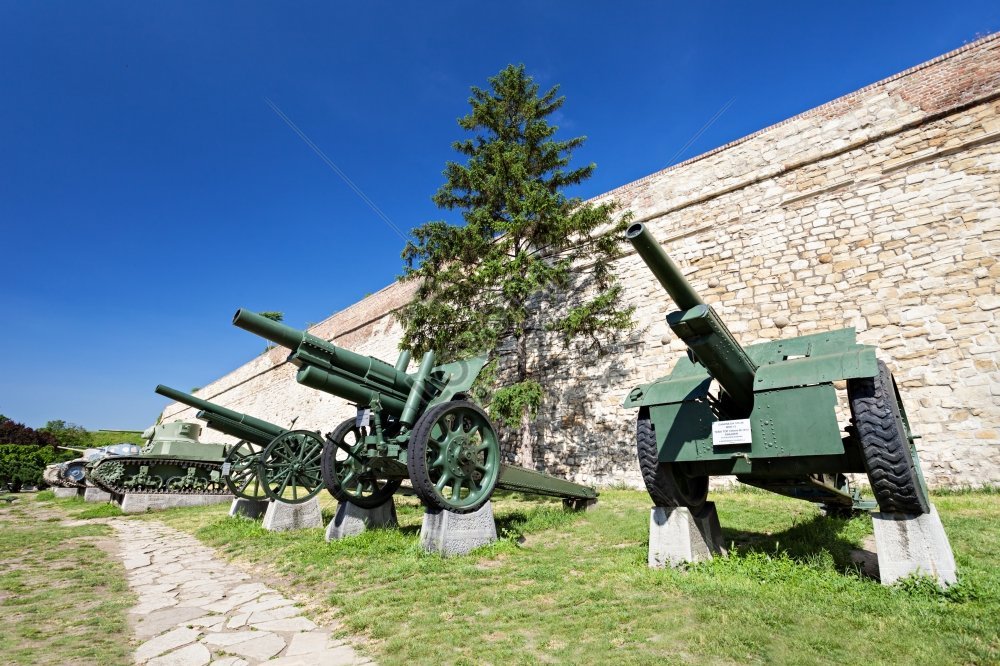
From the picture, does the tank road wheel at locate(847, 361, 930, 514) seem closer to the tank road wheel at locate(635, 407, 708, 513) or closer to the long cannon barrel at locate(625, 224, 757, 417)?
the long cannon barrel at locate(625, 224, 757, 417)

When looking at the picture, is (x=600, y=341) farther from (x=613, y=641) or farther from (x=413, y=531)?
(x=613, y=641)

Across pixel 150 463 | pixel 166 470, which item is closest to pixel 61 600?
pixel 150 463

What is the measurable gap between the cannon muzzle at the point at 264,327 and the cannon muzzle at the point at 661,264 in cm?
364

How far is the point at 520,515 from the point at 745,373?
167 inches

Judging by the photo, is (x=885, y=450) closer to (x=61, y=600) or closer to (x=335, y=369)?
(x=335, y=369)

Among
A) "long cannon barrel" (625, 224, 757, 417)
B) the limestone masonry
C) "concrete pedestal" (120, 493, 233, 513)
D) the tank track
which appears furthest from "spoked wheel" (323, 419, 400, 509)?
"concrete pedestal" (120, 493, 233, 513)

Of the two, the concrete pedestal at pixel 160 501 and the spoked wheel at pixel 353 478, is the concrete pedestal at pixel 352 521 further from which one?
the concrete pedestal at pixel 160 501

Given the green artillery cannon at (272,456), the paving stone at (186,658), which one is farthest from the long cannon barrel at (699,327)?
the green artillery cannon at (272,456)

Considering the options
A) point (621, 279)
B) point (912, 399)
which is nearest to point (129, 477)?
point (621, 279)

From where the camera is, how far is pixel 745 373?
137 inches

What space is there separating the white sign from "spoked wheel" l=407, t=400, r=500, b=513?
2.67 meters

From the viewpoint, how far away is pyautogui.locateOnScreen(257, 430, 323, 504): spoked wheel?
811 centimetres

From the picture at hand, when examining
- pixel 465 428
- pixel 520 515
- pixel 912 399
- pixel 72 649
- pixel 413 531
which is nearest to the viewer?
pixel 72 649

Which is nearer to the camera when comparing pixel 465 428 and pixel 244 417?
pixel 465 428
